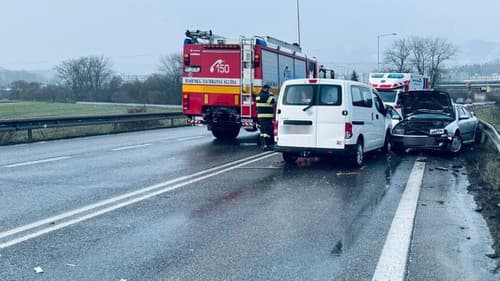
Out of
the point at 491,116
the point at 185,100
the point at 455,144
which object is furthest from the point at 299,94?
the point at 491,116

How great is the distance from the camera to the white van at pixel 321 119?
35.7 feet

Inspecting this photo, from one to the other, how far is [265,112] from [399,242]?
9.13 metres

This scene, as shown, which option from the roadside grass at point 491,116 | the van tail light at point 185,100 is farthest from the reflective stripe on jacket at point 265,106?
the roadside grass at point 491,116

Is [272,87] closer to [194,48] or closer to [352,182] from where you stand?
[194,48]

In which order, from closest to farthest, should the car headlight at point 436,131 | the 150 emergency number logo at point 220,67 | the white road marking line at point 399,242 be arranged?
the white road marking line at point 399,242
the car headlight at point 436,131
the 150 emergency number logo at point 220,67

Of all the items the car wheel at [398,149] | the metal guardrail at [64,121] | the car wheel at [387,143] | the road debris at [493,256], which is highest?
the metal guardrail at [64,121]

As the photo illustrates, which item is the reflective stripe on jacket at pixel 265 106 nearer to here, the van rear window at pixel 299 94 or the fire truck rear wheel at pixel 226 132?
the van rear window at pixel 299 94

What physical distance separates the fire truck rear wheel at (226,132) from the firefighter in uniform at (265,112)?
3948 millimetres

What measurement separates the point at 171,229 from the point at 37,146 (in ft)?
37.8

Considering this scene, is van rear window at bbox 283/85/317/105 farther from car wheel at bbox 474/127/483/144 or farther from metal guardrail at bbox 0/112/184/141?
metal guardrail at bbox 0/112/184/141

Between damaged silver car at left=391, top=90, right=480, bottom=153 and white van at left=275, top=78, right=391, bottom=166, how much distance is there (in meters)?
2.70

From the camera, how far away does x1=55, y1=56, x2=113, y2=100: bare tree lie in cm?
7775

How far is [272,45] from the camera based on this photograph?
1709cm

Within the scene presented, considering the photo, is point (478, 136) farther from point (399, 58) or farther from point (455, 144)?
point (399, 58)
